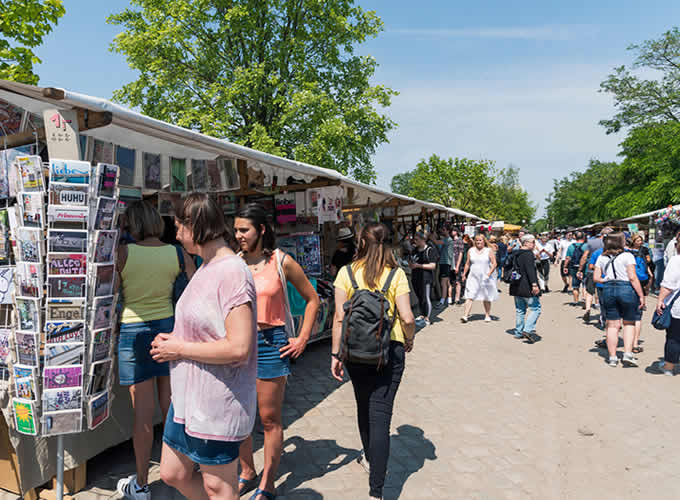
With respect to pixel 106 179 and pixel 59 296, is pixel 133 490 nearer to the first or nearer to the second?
pixel 59 296

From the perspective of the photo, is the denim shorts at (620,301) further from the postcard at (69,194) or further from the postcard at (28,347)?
the postcard at (28,347)

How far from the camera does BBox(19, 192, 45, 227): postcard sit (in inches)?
100

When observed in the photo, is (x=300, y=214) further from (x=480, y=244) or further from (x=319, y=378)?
(x=480, y=244)

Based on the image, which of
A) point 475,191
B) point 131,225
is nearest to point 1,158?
point 131,225

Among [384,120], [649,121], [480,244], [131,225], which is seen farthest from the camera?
[649,121]

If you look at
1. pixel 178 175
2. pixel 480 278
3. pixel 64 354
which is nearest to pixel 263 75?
pixel 480 278

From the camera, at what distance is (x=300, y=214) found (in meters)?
6.66

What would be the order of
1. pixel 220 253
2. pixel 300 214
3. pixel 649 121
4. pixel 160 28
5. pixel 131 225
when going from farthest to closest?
pixel 649 121 → pixel 160 28 → pixel 300 214 → pixel 131 225 → pixel 220 253

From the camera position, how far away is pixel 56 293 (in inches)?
101

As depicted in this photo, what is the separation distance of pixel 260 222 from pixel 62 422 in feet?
5.20

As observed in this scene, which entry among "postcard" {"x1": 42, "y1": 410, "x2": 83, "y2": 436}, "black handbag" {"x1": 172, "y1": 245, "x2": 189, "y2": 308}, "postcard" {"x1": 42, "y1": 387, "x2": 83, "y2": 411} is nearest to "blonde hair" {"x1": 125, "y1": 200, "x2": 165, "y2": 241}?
"black handbag" {"x1": 172, "y1": 245, "x2": 189, "y2": 308}

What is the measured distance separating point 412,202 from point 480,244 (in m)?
1.75

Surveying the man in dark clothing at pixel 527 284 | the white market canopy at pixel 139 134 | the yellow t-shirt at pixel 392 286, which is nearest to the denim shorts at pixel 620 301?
the man in dark clothing at pixel 527 284

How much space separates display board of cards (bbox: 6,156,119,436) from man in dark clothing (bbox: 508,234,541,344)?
652 cm
